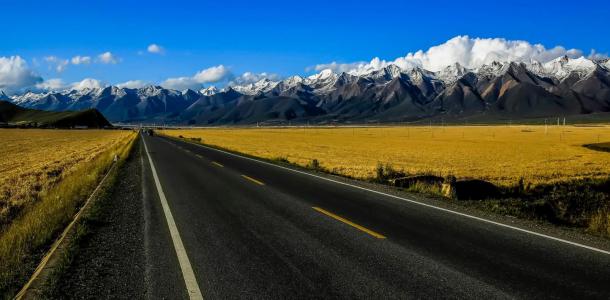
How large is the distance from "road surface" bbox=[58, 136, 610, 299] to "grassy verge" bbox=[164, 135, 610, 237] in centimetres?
260

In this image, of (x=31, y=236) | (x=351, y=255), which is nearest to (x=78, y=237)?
(x=31, y=236)

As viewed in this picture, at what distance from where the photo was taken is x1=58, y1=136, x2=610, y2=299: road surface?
647cm

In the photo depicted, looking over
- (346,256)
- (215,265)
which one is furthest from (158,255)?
(346,256)

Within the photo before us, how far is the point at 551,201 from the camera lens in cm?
1734

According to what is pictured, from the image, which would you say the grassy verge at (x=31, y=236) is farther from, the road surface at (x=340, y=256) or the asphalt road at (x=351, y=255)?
the asphalt road at (x=351, y=255)

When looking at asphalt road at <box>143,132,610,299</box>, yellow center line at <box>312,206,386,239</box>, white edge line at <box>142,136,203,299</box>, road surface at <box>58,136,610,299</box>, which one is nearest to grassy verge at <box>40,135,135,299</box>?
road surface at <box>58,136,610,299</box>

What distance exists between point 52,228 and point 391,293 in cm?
770

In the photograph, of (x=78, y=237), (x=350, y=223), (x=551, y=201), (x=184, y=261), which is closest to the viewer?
(x=184, y=261)

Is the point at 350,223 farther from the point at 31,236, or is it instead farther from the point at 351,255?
the point at 31,236

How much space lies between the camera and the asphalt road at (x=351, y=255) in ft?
21.2

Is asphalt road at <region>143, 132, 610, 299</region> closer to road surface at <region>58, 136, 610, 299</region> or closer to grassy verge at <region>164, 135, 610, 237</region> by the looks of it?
road surface at <region>58, 136, 610, 299</region>

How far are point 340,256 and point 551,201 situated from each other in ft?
41.7

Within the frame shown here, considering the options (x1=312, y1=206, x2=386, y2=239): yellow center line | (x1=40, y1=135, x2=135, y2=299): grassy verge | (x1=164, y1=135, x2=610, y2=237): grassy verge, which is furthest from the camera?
(x1=164, y1=135, x2=610, y2=237): grassy verge

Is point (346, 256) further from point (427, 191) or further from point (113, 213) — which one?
point (427, 191)
